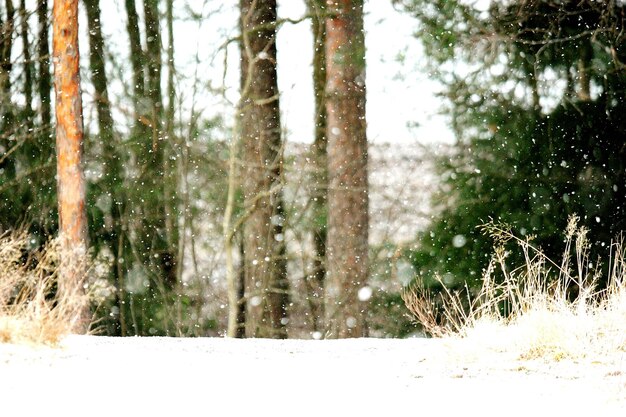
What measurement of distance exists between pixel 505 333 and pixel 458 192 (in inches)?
166

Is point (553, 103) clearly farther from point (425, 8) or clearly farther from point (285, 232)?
point (285, 232)

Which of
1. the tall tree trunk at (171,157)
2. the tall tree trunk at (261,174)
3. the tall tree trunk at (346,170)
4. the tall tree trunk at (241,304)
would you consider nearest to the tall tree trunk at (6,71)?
the tall tree trunk at (171,157)

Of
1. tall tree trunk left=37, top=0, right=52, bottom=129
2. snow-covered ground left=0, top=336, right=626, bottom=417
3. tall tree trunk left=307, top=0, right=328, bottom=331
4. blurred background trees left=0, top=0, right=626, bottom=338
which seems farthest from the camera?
tall tree trunk left=37, top=0, right=52, bottom=129

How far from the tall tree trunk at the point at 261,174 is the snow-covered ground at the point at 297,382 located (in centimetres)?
366

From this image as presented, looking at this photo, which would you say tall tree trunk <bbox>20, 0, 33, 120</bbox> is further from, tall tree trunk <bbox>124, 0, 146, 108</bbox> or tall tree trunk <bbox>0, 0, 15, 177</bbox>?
tall tree trunk <bbox>124, 0, 146, 108</bbox>

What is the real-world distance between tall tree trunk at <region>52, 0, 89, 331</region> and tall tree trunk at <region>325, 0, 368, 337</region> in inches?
101

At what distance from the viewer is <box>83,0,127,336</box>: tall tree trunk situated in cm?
1079

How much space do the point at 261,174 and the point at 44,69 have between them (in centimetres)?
368

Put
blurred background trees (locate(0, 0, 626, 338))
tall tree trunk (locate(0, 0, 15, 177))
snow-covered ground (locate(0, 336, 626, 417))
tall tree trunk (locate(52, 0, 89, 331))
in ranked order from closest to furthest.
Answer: snow-covered ground (locate(0, 336, 626, 417)) < tall tree trunk (locate(52, 0, 89, 331)) < blurred background trees (locate(0, 0, 626, 338)) < tall tree trunk (locate(0, 0, 15, 177))

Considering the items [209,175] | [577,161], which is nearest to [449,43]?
[577,161]

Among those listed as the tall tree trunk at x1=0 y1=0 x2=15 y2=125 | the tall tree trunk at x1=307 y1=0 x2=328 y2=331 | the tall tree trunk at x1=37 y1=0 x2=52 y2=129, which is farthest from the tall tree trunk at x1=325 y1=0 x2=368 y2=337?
the tall tree trunk at x1=0 y1=0 x2=15 y2=125

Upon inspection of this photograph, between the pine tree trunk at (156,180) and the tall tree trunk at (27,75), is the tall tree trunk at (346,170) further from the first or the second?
the tall tree trunk at (27,75)

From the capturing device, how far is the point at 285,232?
395 inches

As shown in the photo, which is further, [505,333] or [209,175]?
[209,175]
